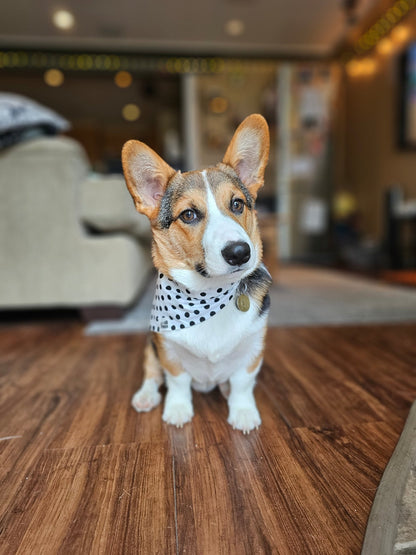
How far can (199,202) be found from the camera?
885mm

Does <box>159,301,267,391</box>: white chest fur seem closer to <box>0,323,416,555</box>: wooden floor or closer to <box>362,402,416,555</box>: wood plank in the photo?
<box>0,323,416,555</box>: wooden floor

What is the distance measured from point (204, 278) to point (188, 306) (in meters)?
0.08

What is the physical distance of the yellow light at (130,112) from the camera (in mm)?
8207

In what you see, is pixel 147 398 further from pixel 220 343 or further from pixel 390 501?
pixel 390 501

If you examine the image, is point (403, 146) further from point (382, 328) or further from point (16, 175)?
point (16, 175)

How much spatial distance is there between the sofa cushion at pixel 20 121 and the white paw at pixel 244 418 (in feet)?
5.49

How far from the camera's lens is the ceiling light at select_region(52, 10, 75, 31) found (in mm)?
4449

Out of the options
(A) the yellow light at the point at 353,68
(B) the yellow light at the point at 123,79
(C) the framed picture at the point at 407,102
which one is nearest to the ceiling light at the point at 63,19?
(B) the yellow light at the point at 123,79

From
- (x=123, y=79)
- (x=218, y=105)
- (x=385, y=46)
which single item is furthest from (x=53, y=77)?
(x=385, y=46)

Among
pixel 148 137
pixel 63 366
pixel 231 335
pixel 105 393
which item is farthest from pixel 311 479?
pixel 148 137

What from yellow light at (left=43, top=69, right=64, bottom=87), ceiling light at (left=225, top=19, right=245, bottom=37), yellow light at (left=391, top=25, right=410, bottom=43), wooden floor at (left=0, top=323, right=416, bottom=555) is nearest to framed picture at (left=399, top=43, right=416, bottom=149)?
yellow light at (left=391, top=25, right=410, bottom=43)

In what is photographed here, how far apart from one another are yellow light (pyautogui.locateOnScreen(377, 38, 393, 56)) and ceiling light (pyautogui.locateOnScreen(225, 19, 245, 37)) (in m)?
1.64

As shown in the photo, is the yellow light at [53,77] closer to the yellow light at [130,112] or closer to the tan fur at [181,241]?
the yellow light at [130,112]

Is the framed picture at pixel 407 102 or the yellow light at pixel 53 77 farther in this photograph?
the yellow light at pixel 53 77
